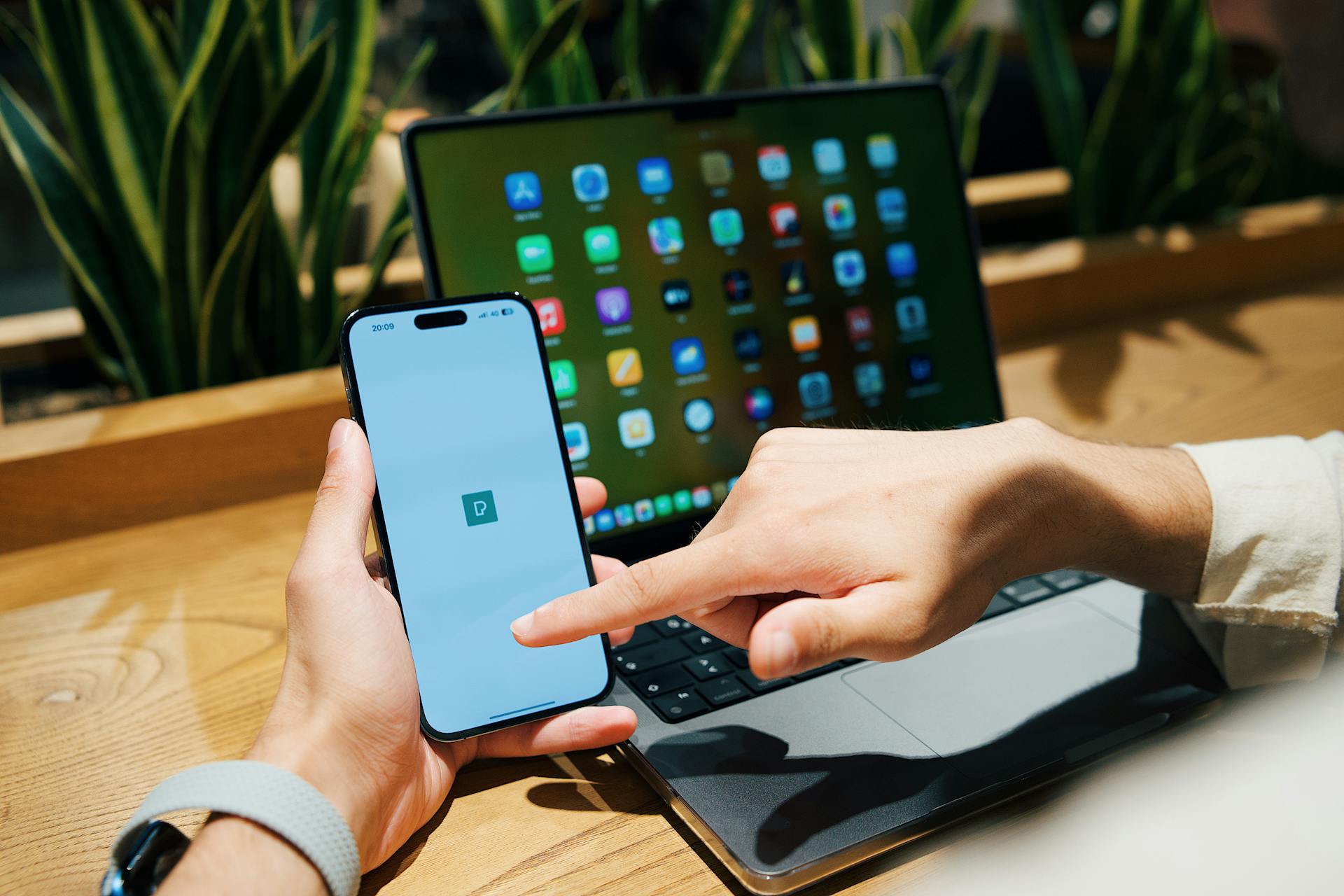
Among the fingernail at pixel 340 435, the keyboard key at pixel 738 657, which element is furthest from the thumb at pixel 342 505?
the keyboard key at pixel 738 657

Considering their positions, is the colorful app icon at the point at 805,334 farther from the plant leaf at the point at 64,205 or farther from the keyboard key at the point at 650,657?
the plant leaf at the point at 64,205

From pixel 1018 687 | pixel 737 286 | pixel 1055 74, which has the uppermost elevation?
pixel 1055 74

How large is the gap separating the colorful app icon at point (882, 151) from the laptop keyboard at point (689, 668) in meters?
0.35

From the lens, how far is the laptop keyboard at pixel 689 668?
47cm

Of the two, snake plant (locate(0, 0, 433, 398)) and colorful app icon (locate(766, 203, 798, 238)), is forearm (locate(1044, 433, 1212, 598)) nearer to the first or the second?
colorful app icon (locate(766, 203, 798, 238))

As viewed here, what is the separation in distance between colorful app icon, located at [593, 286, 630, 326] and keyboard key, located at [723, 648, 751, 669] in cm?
24

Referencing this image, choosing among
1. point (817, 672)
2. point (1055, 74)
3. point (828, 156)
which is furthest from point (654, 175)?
point (1055, 74)

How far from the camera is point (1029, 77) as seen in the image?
1538 mm

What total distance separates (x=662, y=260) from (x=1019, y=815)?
409 millimetres

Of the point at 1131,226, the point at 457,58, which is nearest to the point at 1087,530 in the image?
the point at 1131,226

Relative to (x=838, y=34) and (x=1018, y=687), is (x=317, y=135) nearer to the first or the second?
(x=838, y=34)

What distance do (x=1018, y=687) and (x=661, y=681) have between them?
0.63ft

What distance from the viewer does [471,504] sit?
17.7 inches

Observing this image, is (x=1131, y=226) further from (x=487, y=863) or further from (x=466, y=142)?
(x=487, y=863)
